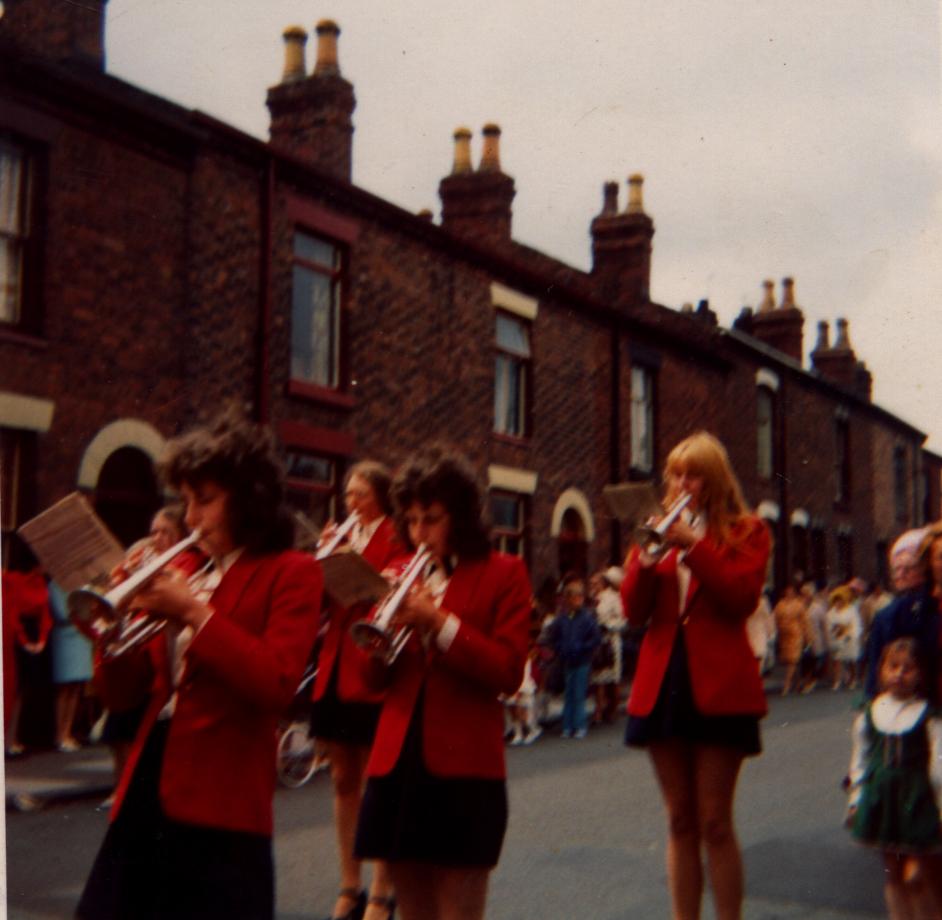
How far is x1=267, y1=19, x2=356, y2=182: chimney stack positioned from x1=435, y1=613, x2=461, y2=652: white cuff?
13.3 m

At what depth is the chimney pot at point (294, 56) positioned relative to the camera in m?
16.9

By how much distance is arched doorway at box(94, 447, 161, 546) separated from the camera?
12922 millimetres

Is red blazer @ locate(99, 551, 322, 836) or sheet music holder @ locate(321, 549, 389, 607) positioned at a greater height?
sheet music holder @ locate(321, 549, 389, 607)

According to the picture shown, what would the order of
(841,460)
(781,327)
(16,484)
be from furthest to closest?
(781,327) → (841,460) → (16,484)

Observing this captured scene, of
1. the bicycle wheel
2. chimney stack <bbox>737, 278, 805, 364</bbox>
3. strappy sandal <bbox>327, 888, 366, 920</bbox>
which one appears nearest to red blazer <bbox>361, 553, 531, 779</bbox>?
strappy sandal <bbox>327, 888, 366, 920</bbox>

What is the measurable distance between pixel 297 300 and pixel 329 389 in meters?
1.14

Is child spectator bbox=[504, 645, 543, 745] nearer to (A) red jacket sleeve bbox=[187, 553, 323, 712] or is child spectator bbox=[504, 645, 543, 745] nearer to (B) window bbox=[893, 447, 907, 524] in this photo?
(A) red jacket sleeve bbox=[187, 553, 323, 712]

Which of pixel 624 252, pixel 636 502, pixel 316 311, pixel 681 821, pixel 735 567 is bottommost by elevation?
pixel 681 821

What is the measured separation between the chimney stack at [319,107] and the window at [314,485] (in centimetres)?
359

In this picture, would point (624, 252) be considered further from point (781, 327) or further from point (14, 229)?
point (14, 229)

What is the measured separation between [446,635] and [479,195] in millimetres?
17634

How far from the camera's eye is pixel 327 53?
1669cm

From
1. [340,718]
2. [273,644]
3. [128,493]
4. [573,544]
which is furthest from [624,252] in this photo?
[273,644]

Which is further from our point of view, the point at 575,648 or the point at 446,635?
the point at 575,648
